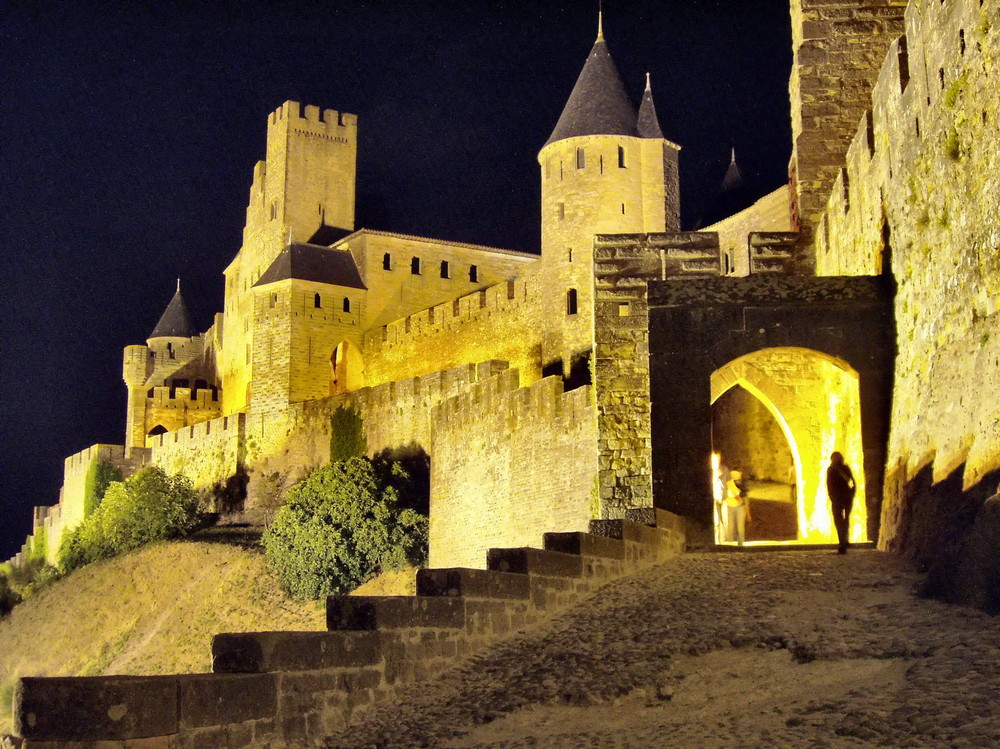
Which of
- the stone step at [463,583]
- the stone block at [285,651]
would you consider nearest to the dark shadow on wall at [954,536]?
the stone step at [463,583]

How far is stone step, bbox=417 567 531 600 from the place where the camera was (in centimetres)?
887

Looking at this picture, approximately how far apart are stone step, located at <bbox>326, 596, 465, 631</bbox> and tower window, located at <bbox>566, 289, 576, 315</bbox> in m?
25.3

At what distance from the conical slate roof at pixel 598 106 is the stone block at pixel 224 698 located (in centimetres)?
2937

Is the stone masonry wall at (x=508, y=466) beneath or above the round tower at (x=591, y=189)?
beneath

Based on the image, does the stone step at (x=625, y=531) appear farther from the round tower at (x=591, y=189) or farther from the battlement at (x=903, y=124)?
the round tower at (x=591, y=189)

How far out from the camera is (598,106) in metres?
35.9

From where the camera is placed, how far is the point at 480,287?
1790 inches

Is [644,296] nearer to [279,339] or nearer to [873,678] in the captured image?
[873,678]

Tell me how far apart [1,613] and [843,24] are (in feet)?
107

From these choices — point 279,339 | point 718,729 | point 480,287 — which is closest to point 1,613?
point 279,339

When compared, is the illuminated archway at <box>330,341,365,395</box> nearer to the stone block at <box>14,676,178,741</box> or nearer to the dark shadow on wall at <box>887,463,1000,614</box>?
the dark shadow on wall at <box>887,463,1000,614</box>

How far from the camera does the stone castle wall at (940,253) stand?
9805 millimetres

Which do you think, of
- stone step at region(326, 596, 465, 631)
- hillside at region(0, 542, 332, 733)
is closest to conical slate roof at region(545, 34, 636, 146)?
hillside at region(0, 542, 332, 733)

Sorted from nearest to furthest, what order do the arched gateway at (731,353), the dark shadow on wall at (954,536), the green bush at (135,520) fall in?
1. the dark shadow on wall at (954,536)
2. the arched gateway at (731,353)
3. the green bush at (135,520)
